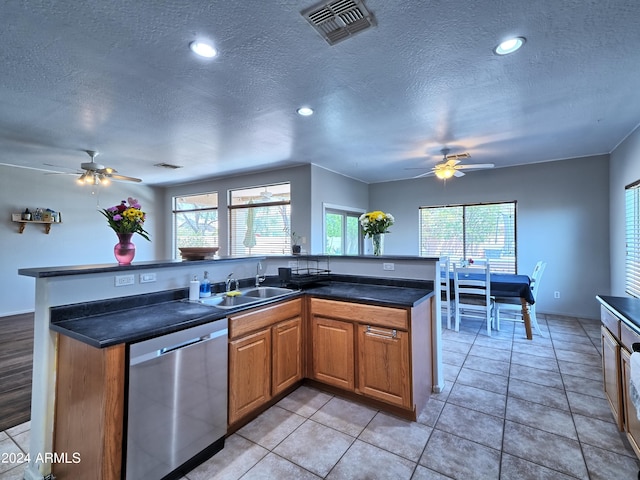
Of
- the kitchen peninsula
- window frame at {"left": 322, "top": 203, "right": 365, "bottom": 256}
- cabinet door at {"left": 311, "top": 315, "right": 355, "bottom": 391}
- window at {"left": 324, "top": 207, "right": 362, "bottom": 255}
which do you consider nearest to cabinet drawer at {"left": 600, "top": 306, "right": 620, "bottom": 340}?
the kitchen peninsula

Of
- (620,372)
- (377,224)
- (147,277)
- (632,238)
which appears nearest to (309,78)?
(377,224)

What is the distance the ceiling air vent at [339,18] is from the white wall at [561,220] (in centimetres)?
482

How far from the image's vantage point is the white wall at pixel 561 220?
185 inches

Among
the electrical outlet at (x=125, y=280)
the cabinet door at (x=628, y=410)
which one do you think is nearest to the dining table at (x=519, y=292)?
the cabinet door at (x=628, y=410)

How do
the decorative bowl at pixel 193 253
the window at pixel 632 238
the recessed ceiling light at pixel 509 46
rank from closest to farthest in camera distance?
the recessed ceiling light at pixel 509 46, the decorative bowl at pixel 193 253, the window at pixel 632 238

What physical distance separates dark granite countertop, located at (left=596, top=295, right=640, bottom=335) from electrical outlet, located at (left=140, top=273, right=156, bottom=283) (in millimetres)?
3077

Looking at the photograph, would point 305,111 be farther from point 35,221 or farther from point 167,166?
point 35,221

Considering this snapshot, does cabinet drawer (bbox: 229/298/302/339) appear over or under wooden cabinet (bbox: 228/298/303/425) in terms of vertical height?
over

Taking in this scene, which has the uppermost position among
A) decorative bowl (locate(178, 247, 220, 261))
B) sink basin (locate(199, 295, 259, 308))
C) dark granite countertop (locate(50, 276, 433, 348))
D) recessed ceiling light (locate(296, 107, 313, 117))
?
recessed ceiling light (locate(296, 107, 313, 117))

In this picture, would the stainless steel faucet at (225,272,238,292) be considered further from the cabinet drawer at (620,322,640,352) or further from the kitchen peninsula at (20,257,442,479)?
the cabinet drawer at (620,322,640,352)

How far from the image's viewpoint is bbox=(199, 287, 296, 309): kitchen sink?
2.42m

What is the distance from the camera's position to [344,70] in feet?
7.27

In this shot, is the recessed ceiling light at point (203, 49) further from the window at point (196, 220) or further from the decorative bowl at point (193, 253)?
the window at point (196, 220)

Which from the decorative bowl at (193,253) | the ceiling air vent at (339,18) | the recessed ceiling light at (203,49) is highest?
the recessed ceiling light at (203,49)
